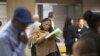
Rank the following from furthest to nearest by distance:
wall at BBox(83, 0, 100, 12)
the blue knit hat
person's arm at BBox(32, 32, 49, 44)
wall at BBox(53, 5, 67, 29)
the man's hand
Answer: wall at BBox(53, 5, 67, 29)
wall at BBox(83, 0, 100, 12)
person's arm at BBox(32, 32, 49, 44)
the man's hand
the blue knit hat

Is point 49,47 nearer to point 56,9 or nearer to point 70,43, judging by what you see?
point 70,43

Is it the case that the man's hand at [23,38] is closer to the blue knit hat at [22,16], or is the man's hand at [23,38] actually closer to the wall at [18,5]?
the blue knit hat at [22,16]

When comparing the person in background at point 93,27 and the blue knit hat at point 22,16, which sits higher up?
the blue knit hat at point 22,16

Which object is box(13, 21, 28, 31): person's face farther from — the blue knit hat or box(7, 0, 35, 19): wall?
box(7, 0, 35, 19): wall

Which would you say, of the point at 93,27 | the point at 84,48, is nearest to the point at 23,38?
the point at 84,48

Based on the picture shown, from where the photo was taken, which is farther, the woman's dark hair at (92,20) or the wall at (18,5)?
the wall at (18,5)

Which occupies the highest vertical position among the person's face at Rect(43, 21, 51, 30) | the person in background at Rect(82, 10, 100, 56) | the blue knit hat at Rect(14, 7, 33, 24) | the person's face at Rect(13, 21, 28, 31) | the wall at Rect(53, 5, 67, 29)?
the blue knit hat at Rect(14, 7, 33, 24)

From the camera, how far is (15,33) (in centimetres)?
321

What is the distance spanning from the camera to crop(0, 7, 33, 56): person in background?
3139 millimetres

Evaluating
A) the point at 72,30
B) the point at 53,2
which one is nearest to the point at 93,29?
the point at 72,30

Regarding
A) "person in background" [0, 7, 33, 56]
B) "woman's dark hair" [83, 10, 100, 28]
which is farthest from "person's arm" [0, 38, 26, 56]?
"woman's dark hair" [83, 10, 100, 28]

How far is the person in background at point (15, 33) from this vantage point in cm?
314

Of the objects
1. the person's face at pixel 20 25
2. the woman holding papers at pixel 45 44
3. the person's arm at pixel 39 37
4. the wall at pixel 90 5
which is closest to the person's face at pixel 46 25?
the woman holding papers at pixel 45 44

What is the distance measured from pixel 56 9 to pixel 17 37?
16500mm
